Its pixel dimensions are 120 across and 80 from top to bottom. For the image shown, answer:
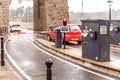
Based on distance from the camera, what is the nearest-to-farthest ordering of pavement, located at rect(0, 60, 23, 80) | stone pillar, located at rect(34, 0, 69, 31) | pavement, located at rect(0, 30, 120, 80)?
pavement, located at rect(0, 60, 23, 80), pavement, located at rect(0, 30, 120, 80), stone pillar, located at rect(34, 0, 69, 31)

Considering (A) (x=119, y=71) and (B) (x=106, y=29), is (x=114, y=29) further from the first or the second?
(A) (x=119, y=71)

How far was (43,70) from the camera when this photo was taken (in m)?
11.9

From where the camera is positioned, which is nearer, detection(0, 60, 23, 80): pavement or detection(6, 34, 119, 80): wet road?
detection(0, 60, 23, 80): pavement

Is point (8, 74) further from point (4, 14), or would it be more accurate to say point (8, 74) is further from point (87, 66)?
point (4, 14)

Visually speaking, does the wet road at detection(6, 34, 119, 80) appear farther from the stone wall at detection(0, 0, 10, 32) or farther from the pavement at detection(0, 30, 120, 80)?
the stone wall at detection(0, 0, 10, 32)

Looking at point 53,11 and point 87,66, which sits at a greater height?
point 53,11

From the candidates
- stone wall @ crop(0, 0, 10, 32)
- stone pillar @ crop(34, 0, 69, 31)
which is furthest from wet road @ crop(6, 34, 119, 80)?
stone pillar @ crop(34, 0, 69, 31)

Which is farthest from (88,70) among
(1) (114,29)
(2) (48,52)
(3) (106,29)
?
(1) (114,29)

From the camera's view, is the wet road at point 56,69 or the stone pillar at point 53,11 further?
the stone pillar at point 53,11

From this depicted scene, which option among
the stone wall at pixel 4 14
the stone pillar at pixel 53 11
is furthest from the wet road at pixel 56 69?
the stone pillar at pixel 53 11

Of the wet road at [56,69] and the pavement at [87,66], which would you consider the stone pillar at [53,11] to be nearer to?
the wet road at [56,69]

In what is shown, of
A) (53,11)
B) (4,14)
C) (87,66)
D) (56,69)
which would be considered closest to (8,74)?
(56,69)

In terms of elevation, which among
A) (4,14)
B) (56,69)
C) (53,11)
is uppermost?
(53,11)

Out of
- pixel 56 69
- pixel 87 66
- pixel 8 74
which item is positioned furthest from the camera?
pixel 87 66
